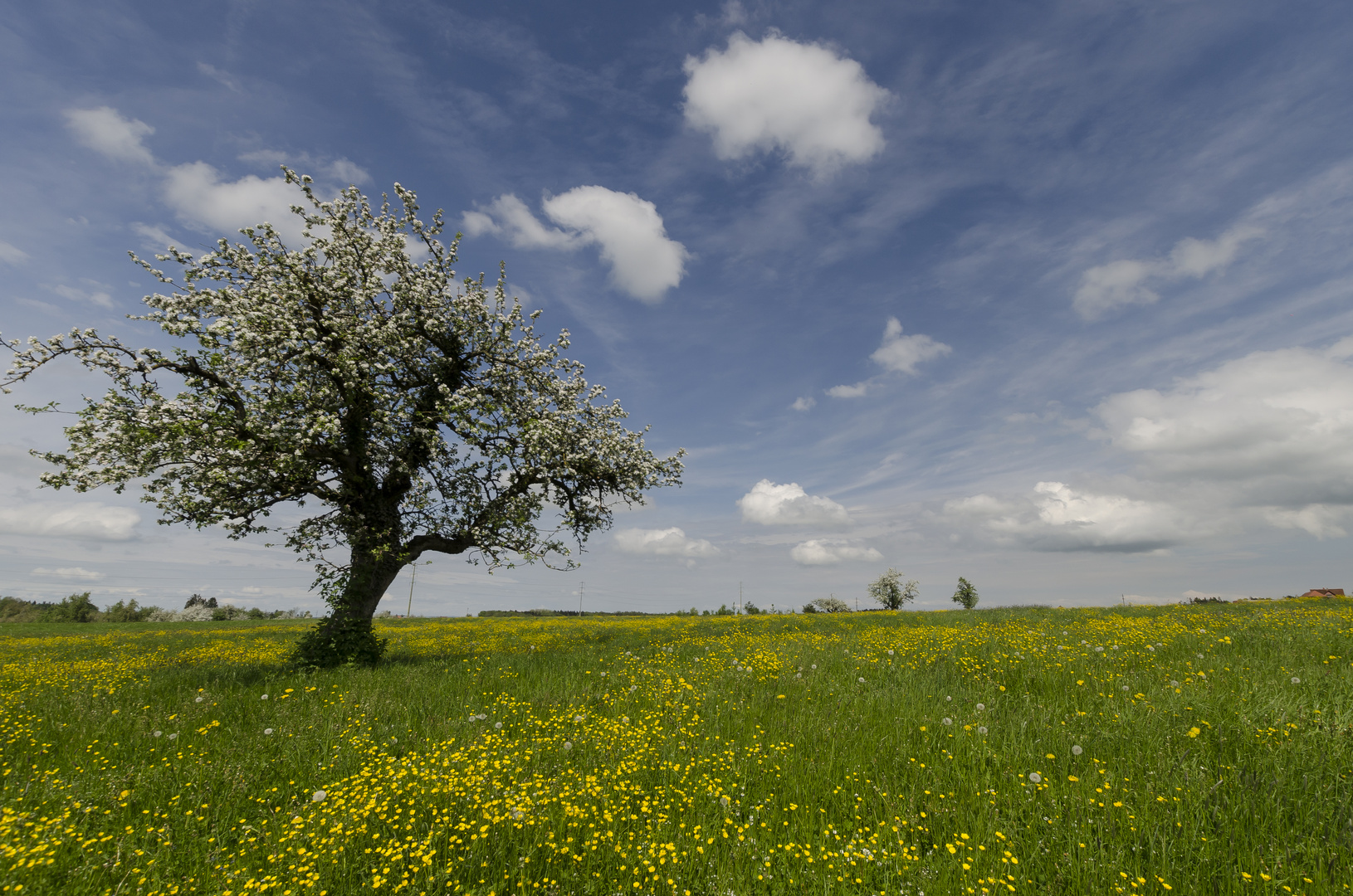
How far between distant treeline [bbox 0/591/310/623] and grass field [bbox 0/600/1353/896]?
5655 cm

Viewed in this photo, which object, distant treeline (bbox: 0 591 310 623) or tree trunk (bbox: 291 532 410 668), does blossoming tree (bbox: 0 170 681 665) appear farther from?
distant treeline (bbox: 0 591 310 623)

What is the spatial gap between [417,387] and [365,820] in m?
12.3

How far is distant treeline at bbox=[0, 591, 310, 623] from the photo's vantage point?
180ft

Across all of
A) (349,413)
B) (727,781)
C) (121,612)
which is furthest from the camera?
(121,612)

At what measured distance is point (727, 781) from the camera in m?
5.95

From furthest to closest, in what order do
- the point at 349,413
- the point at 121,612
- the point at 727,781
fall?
the point at 121,612, the point at 349,413, the point at 727,781

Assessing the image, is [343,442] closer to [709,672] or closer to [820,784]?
[709,672]

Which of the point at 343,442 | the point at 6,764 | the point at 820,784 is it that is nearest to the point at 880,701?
the point at 820,784

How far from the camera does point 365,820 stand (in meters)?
5.19

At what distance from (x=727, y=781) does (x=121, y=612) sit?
8866cm

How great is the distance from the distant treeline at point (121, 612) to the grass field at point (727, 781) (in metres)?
56.5

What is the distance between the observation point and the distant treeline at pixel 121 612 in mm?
54938

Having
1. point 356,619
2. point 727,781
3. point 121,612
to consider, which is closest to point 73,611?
point 121,612

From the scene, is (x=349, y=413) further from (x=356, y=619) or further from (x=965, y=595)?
(x=965, y=595)
